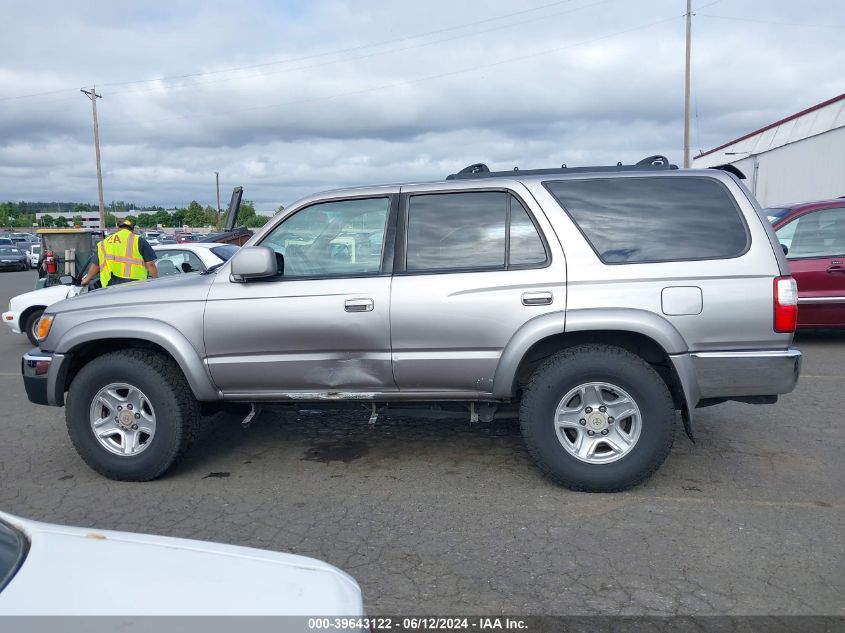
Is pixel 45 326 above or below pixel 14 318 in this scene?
above

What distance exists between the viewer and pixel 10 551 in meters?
2.08

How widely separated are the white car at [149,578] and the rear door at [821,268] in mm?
8264

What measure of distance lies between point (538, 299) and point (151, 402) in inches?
101

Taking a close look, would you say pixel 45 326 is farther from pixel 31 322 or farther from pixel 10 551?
pixel 31 322

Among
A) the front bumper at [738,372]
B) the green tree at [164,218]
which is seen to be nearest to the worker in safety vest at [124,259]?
the front bumper at [738,372]

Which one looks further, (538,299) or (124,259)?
(124,259)

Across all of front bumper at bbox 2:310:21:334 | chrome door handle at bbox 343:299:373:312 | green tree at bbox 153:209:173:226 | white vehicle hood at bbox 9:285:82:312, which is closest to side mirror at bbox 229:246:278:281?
chrome door handle at bbox 343:299:373:312

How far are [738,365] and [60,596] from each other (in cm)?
367

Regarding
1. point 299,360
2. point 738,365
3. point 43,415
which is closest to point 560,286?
point 738,365

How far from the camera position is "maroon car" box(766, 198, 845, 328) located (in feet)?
29.0

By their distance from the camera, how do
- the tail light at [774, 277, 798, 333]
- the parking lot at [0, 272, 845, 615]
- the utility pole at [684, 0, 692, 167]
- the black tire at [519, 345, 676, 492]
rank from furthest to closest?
1. the utility pole at [684, 0, 692, 167]
2. the black tire at [519, 345, 676, 492]
3. the tail light at [774, 277, 798, 333]
4. the parking lot at [0, 272, 845, 615]

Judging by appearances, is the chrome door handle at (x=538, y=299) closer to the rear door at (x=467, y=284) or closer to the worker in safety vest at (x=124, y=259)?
the rear door at (x=467, y=284)

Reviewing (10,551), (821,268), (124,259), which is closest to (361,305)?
(10,551)

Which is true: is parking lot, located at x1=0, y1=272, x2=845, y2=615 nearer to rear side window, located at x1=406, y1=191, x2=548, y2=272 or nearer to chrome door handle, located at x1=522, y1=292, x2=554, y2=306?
chrome door handle, located at x1=522, y1=292, x2=554, y2=306
